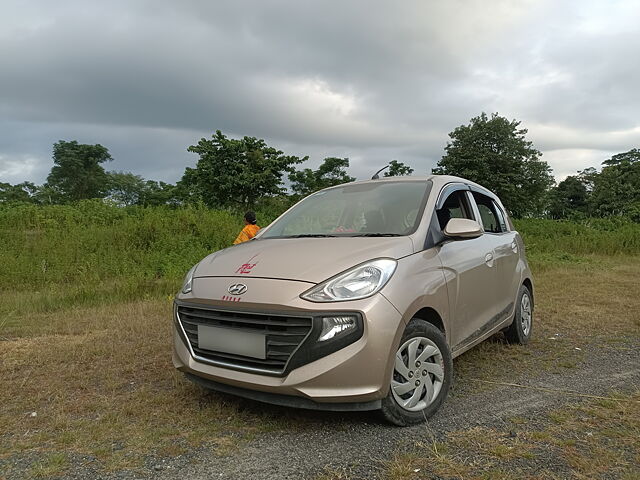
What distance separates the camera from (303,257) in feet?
9.67

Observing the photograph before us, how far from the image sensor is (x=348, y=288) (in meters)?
2.66

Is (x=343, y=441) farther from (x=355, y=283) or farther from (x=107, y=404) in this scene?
(x=107, y=404)

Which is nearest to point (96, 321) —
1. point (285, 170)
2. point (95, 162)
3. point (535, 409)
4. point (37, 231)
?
point (535, 409)

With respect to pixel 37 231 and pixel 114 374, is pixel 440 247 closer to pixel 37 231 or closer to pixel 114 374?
pixel 114 374

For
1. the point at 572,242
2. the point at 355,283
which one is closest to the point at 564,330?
the point at 355,283

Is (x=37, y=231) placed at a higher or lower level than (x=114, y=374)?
higher

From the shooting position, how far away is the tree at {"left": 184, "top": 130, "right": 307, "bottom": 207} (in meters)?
21.5

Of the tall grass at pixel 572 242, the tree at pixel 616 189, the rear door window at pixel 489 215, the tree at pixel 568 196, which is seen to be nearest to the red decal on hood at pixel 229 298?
the rear door window at pixel 489 215

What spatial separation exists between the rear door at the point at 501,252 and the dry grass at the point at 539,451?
4.09 ft

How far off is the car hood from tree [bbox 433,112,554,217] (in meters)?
34.5

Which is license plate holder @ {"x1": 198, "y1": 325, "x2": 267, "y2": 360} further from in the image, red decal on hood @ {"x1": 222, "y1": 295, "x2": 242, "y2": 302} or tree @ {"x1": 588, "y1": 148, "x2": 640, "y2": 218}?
tree @ {"x1": 588, "y1": 148, "x2": 640, "y2": 218}

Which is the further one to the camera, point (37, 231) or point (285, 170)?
point (285, 170)

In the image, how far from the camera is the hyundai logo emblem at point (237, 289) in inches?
108

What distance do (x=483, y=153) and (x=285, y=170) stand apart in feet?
70.2
